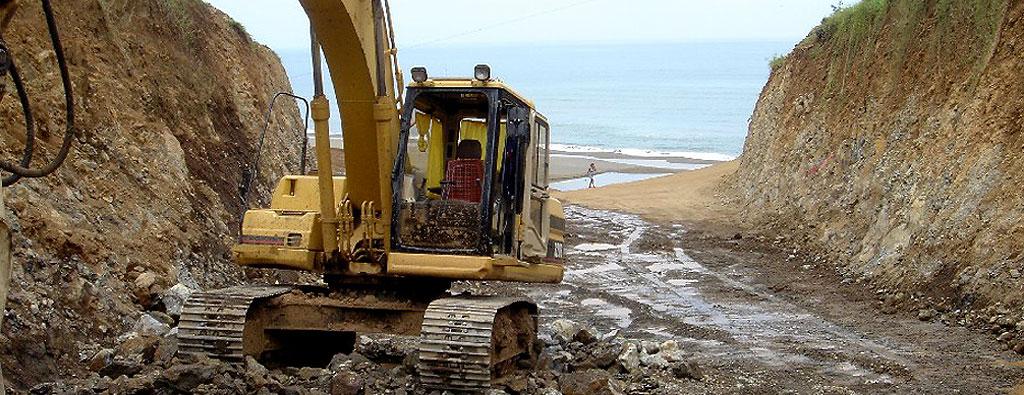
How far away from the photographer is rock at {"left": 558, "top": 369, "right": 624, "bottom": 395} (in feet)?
28.4

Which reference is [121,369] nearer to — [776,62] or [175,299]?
[175,299]

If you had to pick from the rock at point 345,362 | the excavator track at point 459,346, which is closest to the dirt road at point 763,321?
the excavator track at point 459,346

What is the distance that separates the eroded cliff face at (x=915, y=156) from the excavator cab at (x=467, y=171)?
606 centimetres

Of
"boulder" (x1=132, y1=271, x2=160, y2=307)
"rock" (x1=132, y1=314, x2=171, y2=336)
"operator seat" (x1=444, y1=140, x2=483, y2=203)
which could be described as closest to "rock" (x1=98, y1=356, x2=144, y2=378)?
"rock" (x1=132, y1=314, x2=171, y2=336)

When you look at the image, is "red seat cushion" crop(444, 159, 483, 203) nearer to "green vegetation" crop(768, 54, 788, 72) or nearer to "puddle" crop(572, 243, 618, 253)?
"puddle" crop(572, 243, 618, 253)

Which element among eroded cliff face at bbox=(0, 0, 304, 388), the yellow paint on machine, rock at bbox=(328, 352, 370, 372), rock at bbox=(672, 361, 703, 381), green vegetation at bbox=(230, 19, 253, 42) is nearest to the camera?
rock at bbox=(328, 352, 370, 372)

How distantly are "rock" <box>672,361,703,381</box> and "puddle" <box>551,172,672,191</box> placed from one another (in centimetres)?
3753

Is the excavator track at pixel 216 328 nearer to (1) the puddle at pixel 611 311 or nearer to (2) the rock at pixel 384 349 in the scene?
(2) the rock at pixel 384 349

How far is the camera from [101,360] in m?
8.84

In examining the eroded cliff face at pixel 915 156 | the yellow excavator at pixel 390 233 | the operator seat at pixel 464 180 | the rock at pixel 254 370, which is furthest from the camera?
the eroded cliff face at pixel 915 156

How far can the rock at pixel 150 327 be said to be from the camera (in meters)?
10.1

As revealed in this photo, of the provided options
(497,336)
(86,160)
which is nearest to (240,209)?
(86,160)

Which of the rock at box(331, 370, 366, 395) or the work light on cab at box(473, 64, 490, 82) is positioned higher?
the work light on cab at box(473, 64, 490, 82)

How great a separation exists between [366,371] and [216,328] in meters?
1.16
